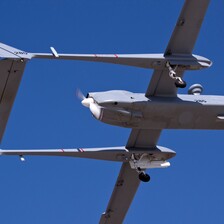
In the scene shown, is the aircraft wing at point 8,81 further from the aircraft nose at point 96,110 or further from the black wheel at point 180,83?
the black wheel at point 180,83

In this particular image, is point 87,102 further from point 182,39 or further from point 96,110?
point 182,39

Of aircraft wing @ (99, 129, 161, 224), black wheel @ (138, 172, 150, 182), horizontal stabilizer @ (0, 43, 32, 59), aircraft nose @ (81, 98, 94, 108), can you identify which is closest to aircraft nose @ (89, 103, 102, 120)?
aircraft nose @ (81, 98, 94, 108)

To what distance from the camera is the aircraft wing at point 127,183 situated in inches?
2045

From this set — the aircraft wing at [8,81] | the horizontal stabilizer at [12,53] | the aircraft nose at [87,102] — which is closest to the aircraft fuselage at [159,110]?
the aircraft nose at [87,102]

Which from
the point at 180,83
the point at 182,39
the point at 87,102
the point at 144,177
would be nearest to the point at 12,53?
the point at 87,102

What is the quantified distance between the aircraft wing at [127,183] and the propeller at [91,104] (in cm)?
471

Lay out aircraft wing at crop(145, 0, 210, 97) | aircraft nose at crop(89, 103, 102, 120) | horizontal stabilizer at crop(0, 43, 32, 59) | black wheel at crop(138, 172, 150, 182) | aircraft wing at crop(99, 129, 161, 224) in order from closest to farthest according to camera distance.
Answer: horizontal stabilizer at crop(0, 43, 32, 59), aircraft wing at crop(145, 0, 210, 97), aircraft nose at crop(89, 103, 102, 120), black wheel at crop(138, 172, 150, 182), aircraft wing at crop(99, 129, 161, 224)

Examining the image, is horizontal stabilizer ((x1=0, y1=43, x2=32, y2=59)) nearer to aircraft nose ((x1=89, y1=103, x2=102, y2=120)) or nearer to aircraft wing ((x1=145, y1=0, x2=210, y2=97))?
aircraft nose ((x1=89, y1=103, x2=102, y2=120))

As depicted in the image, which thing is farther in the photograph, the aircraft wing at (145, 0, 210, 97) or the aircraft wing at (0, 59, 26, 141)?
the aircraft wing at (145, 0, 210, 97)

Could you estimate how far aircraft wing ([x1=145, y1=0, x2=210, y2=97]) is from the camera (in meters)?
46.4

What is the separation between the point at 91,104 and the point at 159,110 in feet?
12.2

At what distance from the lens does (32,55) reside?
45.1 m

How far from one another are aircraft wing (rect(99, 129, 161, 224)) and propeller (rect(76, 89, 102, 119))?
4713 mm

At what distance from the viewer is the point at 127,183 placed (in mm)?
54781
